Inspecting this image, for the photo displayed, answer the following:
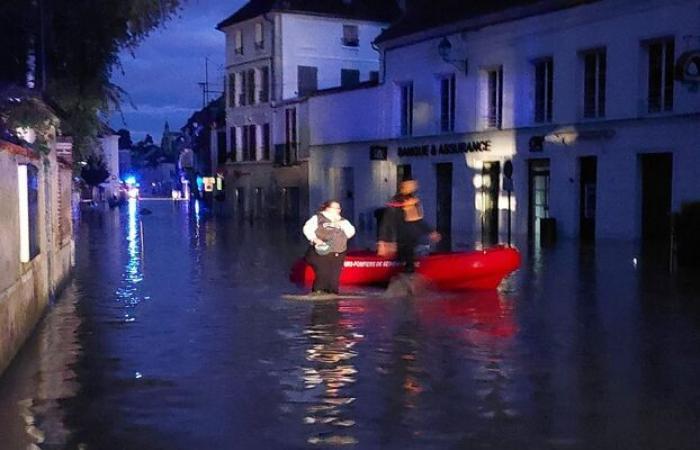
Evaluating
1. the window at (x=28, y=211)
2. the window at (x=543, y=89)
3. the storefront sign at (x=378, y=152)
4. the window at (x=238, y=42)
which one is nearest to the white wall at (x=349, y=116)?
the storefront sign at (x=378, y=152)

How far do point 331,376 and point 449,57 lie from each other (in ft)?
90.6

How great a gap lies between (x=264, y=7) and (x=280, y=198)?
11029 mm

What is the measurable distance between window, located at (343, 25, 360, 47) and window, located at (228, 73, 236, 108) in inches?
316

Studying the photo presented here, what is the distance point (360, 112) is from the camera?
42.6 m

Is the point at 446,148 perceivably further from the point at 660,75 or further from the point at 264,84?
the point at 264,84

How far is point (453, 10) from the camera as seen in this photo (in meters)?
37.3

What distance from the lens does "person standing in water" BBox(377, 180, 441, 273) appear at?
591 inches

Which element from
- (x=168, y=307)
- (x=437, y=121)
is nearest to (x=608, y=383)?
(x=168, y=307)

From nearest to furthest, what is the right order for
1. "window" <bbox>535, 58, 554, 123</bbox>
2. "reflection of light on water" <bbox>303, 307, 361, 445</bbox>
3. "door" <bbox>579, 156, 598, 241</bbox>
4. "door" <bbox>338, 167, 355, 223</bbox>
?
1. "reflection of light on water" <bbox>303, 307, 361, 445</bbox>
2. "door" <bbox>579, 156, 598, 241</bbox>
3. "window" <bbox>535, 58, 554, 123</bbox>
4. "door" <bbox>338, 167, 355, 223</bbox>

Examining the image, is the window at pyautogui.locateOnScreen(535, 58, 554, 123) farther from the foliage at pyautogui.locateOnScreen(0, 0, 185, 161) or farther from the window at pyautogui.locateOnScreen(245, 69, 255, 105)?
the window at pyautogui.locateOnScreen(245, 69, 255, 105)

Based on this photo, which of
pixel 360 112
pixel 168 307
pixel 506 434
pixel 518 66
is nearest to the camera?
pixel 506 434

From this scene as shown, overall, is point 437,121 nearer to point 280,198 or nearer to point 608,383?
point 280,198

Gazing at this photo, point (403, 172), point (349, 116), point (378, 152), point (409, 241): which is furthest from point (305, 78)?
point (409, 241)

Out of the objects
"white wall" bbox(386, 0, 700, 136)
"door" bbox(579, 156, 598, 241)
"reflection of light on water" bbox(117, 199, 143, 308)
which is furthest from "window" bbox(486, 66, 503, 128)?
"reflection of light on water" bbox(117, 199, 143, 308)
